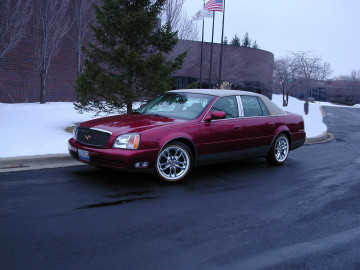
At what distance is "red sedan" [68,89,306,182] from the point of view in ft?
18.5

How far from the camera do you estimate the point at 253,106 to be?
752cm

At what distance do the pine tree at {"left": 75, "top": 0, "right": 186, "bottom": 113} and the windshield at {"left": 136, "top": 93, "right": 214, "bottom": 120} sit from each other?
3.46 meters

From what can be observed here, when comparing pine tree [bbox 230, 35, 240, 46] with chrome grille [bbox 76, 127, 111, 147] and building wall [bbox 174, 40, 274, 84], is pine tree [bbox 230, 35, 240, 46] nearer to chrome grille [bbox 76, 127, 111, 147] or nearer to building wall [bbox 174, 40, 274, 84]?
building wall [bbox 174, 40, 274, 84]

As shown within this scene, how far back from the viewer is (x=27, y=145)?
802 centimetres

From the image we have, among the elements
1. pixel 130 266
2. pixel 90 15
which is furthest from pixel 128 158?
pixel 90 15

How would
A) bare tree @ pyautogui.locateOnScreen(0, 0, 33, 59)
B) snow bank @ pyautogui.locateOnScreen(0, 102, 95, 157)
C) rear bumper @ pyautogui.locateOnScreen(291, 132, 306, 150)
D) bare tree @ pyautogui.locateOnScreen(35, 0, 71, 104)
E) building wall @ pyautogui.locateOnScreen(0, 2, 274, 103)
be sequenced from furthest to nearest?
bare tree @ pyautogui.locateOnScreen(35, 0, 71, 104) → building wall @ pyautogui.locateOnScreen(0, 2, 274, 103) → bare tree @ pyautogui.locateOnScreen(0, 0, 33, 59) → rear bumper @ pyautogui.locateOnScreen(291, 132, 306, 150) → snow bank @ pyautogui.locateOnScreen(0, 102, 95, 157)

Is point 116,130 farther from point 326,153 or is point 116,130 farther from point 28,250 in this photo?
point 326,153

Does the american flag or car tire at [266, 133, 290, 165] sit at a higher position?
the american flag

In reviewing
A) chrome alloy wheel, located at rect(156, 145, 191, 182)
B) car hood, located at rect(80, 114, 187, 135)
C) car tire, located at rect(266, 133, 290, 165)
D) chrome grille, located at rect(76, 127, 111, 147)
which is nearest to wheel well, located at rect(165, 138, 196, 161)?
chrome alloy wheel, located at rect(156, 145, 191, 182)

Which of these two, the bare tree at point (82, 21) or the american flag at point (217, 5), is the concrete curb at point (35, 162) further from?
the bare tree at point (82, 21)

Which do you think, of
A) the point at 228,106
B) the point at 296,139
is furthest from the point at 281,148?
the point at 228,106

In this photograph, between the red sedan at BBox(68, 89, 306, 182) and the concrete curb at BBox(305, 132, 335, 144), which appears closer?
the red sedan at BBox(68, 89, 306, 182)

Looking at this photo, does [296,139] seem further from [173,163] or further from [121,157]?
[121,157]

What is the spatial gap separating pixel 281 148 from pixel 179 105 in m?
2.67
